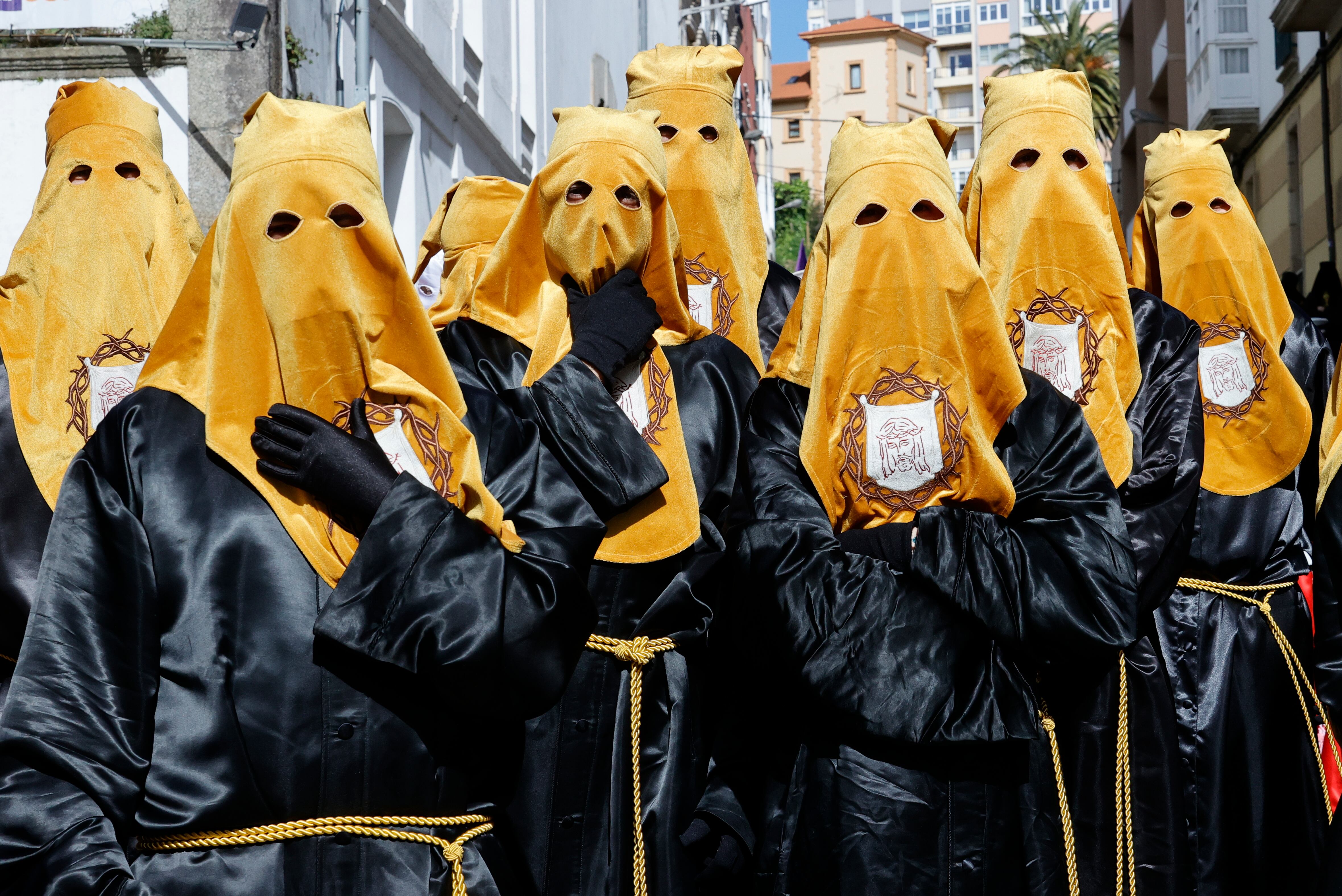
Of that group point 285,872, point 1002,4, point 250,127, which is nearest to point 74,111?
point 250,127

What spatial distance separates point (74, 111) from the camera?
412cm

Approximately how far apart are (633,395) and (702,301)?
1202 mm

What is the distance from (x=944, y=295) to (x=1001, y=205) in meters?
1.07

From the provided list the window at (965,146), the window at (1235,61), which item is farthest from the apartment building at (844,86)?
the window at (1235,61)

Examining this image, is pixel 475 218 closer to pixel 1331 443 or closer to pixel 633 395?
pixel 633 395

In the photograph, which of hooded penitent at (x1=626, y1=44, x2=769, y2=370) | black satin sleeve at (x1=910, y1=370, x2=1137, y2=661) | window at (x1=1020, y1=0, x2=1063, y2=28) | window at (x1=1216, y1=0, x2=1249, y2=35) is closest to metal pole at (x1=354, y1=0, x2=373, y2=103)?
hooded penitent at (x1=626, y1=44, x2=769, y2=370)

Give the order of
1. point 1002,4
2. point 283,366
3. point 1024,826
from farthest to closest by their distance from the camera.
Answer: point 1002,4, point 1024,826, point 283,366

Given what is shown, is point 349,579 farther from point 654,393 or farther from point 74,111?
point 74,111

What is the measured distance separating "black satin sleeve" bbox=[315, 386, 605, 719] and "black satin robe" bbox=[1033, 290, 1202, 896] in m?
1.66

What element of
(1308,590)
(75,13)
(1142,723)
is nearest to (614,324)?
(1142,723)

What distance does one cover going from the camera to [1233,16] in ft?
74.3

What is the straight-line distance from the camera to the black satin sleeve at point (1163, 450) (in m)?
3.76

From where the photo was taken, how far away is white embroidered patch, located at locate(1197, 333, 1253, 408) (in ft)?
14.8

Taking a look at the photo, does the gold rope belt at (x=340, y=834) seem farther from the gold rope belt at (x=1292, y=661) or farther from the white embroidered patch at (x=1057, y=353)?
the gold rope belt at (x=1292, y=661)
